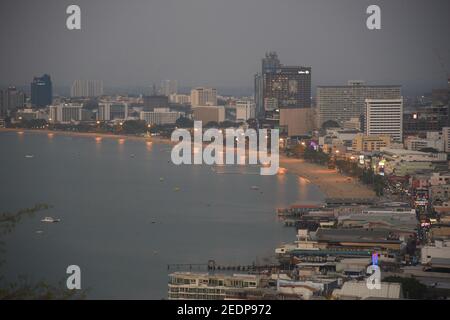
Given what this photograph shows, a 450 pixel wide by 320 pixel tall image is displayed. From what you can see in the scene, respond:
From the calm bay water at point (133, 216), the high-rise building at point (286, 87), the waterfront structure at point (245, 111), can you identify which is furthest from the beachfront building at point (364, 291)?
the waterfront structure at point (245, 111)

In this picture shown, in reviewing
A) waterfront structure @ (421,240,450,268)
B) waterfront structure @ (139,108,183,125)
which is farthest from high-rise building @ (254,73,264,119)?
waterfront structure @ (421,240,450,268)

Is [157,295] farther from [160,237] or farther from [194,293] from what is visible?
[160,237]

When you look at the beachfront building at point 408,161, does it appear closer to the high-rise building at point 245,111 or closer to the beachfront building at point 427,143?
the beachfront building at point 427,143

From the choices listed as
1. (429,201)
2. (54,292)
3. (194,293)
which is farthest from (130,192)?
(54,292)

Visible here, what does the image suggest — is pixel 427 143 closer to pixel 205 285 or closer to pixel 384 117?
pixel 384 117

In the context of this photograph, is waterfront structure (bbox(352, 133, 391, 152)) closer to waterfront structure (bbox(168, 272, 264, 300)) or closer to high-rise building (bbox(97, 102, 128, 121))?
waterfront structure (bbox(168, 272, 264, 300))
